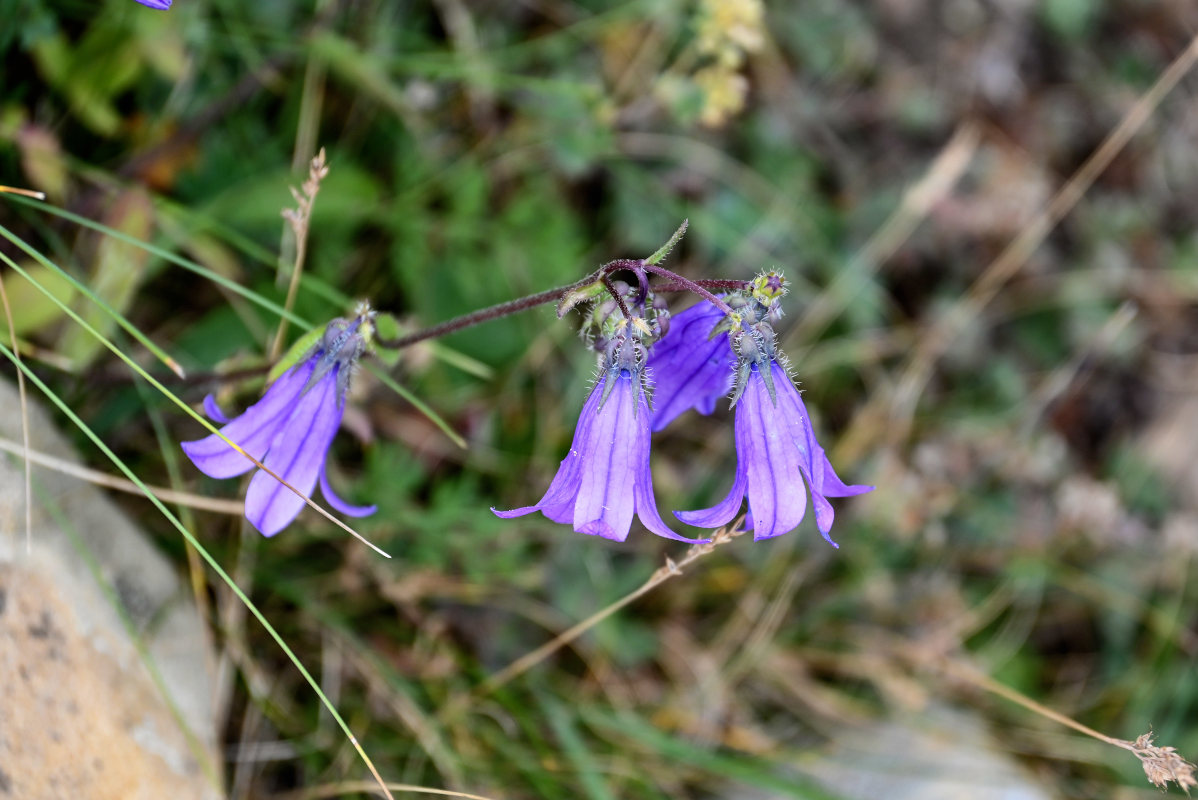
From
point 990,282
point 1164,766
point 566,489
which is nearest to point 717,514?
point 566,489

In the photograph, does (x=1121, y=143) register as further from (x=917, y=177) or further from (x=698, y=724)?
(x=698, y=724)

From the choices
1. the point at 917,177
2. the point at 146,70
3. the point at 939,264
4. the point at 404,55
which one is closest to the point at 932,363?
the point at 939,264

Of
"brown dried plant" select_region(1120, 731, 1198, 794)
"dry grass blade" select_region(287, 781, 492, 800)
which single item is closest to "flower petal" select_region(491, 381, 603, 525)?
"dry grass blade" select_region(287, 781, 492, 800)

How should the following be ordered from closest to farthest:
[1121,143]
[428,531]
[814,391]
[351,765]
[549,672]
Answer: [351,765] < [428,531] < [549,672] < [814,391] < [1121,143]

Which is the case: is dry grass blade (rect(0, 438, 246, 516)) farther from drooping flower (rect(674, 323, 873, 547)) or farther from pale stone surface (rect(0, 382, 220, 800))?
drooping flower (rect(674, 323, 873, 547))

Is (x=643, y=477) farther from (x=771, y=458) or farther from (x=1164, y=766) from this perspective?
(x=1164, y=766)

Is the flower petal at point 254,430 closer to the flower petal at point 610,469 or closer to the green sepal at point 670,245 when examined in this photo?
the flower petal at point 610,469

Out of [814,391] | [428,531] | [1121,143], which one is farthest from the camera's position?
[1121,143]
